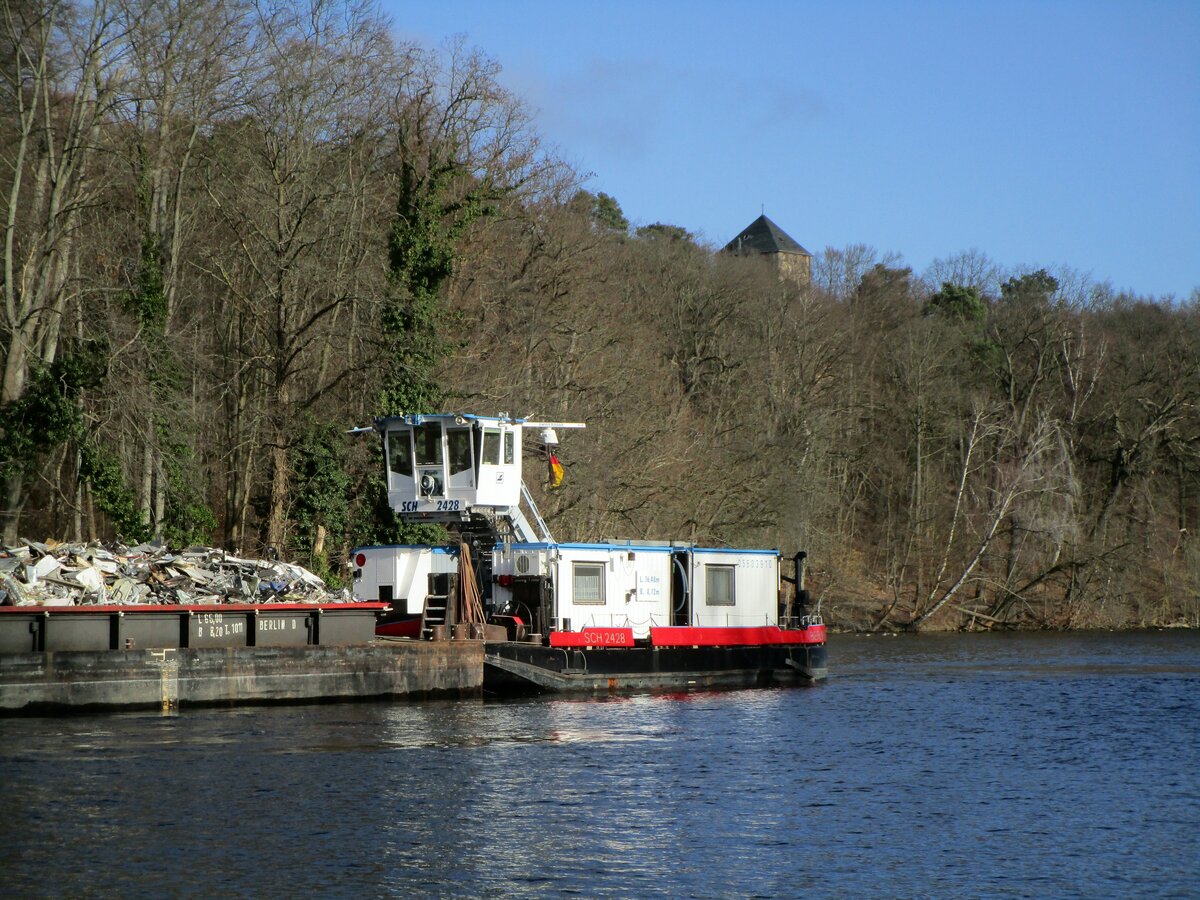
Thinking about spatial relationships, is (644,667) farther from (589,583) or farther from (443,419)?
(443,419)

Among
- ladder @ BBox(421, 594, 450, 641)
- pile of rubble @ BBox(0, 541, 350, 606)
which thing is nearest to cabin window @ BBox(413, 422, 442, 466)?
ladder @ BBox(421, 594, 450, 641)

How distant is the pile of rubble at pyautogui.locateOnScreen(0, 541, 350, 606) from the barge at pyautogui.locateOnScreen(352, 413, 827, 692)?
2384mm

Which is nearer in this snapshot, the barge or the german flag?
the barge

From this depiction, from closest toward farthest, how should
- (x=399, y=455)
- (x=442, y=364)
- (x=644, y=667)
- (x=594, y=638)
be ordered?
(x=594, y=638) → (x=399, y=455) → (x=644, y=667) → (x=442, y=364)

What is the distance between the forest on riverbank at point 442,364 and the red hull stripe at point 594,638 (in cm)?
1163

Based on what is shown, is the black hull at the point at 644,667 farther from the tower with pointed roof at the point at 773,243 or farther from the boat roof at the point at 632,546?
the tower with pointed roof at the point at 773,243

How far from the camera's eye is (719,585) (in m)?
Result: 36.6

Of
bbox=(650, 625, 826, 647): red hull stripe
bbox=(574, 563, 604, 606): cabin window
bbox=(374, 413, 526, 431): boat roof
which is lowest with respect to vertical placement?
bbox=(650, 625, 826, 647): red hull stripe

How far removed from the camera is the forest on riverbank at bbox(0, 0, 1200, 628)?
3706cm

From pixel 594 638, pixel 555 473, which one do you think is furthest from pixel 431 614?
pixel 555 473

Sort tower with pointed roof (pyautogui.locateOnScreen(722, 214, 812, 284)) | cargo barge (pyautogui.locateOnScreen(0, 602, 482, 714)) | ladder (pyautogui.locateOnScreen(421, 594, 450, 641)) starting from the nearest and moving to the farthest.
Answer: cargo barge (pyautogui.locateOnScreen(0, 602, 482, 714)), ladder (pyautogui.locateOnScreen(421, 594, 450, 641)), tower with pointed roof (pyautogui.locateOnScreen(722, 214, 812, 284))

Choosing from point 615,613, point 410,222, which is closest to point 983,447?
point 410,222

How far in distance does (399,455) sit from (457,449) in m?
1.42

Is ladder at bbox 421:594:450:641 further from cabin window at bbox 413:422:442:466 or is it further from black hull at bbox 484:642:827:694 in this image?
cabin window at bbox 413:422:442:466
